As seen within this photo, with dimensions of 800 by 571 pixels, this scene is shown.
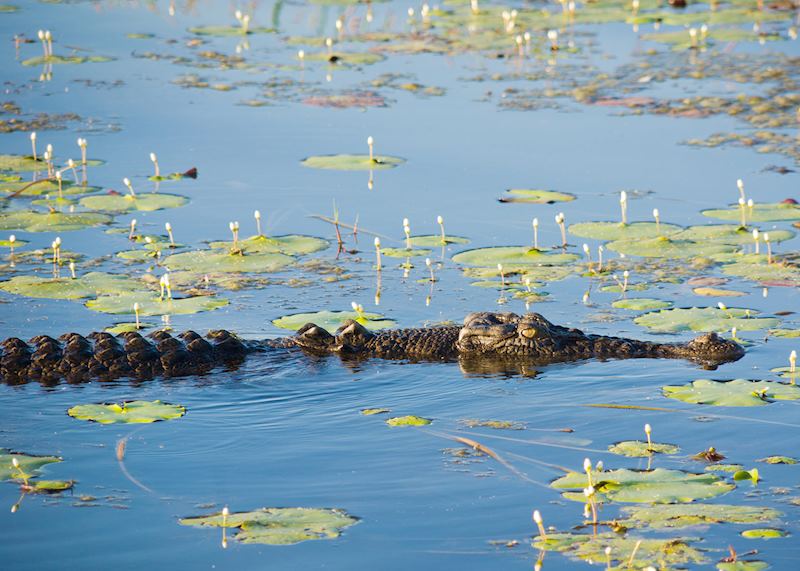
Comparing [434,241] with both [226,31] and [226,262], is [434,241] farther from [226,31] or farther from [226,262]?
[226,31]

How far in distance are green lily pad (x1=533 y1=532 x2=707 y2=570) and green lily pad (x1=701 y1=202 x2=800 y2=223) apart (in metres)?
6.26

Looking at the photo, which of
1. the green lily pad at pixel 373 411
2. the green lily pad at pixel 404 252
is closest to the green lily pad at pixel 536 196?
the green lily pad at pixel 404 252

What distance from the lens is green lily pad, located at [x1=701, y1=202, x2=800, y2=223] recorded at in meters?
12.1

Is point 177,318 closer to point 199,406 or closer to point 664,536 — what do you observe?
point 199,406

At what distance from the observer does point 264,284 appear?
1112 centimetres

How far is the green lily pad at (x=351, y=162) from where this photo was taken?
14.1 meters

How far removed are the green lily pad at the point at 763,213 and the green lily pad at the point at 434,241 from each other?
2.25 metres

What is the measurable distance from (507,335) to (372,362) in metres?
0.94

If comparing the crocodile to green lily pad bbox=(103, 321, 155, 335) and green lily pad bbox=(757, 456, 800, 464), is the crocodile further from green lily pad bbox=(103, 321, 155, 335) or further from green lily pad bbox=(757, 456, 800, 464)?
green lily pad bbox=(757, 456, 800, 464)

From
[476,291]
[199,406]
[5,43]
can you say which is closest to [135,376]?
[199,406]

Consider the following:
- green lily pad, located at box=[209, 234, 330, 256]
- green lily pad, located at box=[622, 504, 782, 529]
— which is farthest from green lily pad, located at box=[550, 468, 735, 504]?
green lily pad, located at box=[209, 234, 330, 256]

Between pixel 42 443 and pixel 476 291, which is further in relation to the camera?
pixel 476 291

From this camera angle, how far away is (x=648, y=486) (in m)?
6.89

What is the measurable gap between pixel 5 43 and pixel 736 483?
50.2ft
